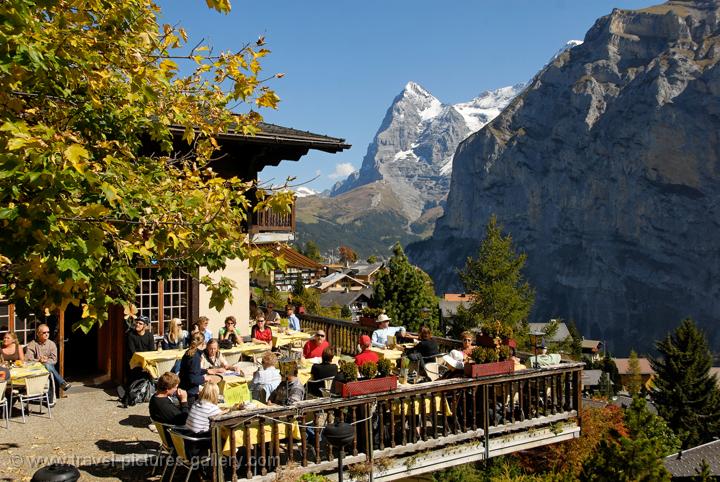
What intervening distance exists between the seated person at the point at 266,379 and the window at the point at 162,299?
531cm

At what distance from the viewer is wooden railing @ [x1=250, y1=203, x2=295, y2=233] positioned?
17.0 metres

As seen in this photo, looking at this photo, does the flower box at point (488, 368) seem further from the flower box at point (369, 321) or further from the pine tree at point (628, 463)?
the flower box at point (369, 321)

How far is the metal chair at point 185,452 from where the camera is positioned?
7285 millimetres

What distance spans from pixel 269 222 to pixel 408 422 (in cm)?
947

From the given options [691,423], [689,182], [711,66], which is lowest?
[691,423]

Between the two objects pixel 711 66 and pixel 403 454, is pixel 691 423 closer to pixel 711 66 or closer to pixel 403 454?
pixel 403 454

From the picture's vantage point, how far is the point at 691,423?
4997cm

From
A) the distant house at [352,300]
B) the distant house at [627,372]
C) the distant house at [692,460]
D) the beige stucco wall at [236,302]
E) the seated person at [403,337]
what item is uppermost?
the beige stucco wall at [236,302]

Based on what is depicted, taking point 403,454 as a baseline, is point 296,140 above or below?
above

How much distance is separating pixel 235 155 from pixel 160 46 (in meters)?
9.20

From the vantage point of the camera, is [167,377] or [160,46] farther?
[167,377]

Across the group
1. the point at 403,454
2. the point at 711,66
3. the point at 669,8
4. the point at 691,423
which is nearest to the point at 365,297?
the point at 691,423

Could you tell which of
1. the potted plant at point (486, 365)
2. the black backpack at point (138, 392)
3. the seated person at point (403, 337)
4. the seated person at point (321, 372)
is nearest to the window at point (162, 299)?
the black backpack at point (138, 392)

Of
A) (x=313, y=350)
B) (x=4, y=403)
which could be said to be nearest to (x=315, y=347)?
(x=313, y=350)
